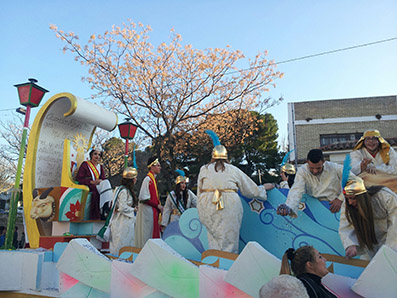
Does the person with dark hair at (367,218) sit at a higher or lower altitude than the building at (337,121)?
lower

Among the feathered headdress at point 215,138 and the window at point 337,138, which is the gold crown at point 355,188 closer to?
the feathered headdress at point 215,138

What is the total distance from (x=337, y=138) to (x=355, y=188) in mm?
19844

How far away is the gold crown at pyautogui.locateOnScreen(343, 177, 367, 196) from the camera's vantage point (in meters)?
2.66

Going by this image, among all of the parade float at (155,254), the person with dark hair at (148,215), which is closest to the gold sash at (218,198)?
the parade float at (155,254)

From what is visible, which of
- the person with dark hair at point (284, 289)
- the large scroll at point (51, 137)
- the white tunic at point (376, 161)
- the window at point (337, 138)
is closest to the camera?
the person with dark hair at point (284, 289)

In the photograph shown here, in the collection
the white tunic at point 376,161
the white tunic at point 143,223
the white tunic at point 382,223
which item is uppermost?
the white tunic at point 376,161

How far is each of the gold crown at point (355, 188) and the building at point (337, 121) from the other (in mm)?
18246

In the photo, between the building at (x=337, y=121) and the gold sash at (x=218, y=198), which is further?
the building at (x=337, y=121)

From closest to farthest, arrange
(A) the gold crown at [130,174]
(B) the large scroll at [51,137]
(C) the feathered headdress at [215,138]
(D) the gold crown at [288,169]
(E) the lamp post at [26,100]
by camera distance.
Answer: (C) the feathered headdress at [215,138] → (A) the gold crown at [130,174] → (E) the lamp post at [26,100] → (B) the large scroll at [51,137] → (D) the gold crown at [288,169]

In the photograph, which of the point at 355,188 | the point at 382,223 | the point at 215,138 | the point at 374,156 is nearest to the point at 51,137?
the point at 215,138

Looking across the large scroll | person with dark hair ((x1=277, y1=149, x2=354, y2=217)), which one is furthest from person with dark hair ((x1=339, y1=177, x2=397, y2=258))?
the large scroll

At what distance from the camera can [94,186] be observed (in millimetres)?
6113

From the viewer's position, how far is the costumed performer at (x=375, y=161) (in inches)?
146

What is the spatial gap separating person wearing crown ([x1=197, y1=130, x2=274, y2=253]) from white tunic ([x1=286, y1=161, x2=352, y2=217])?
36 cm
